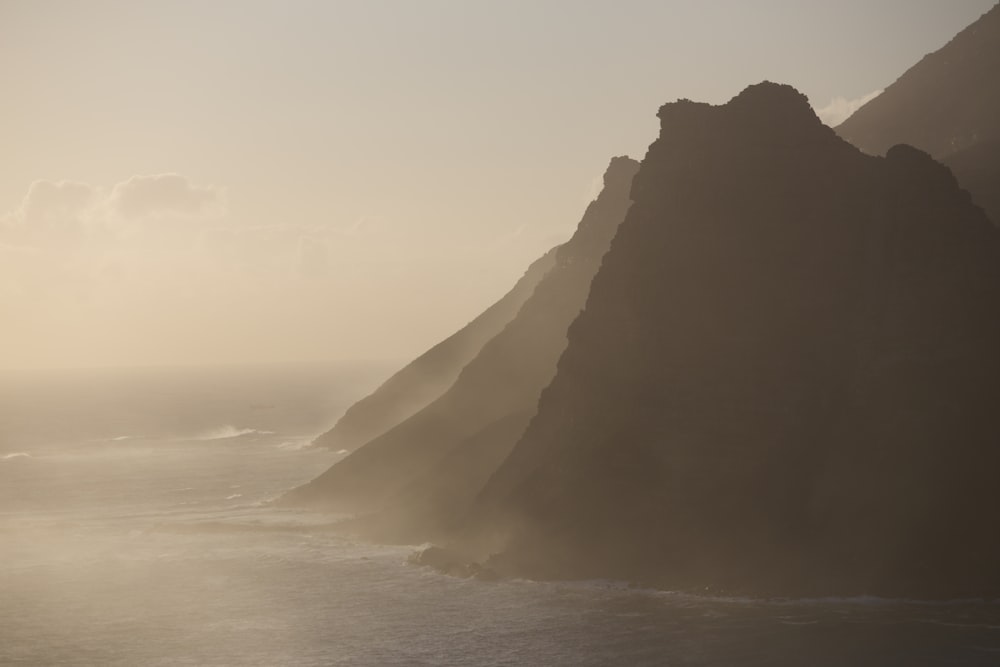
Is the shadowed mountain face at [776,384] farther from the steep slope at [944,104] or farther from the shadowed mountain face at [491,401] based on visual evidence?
the steep slope at [944,104]

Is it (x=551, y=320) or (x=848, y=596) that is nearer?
(x=848, y=596)

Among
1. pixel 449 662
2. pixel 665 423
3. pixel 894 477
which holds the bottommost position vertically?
pixel 449 662

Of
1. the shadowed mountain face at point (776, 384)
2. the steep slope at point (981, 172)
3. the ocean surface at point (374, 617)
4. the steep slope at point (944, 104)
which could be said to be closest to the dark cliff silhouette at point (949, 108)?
the steep slope at point (944, 104)

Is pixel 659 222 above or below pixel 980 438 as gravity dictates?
above

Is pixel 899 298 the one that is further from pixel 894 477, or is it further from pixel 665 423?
pixel 665 423

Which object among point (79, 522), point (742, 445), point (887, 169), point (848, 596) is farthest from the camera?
point (79, 522)

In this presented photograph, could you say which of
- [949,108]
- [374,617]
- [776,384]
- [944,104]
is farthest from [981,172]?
[374,617]

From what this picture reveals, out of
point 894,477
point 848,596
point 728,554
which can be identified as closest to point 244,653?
point 728,554

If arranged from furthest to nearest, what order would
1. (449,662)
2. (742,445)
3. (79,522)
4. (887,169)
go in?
(79,522) < (887,169) < (742,445) < (449,662)
